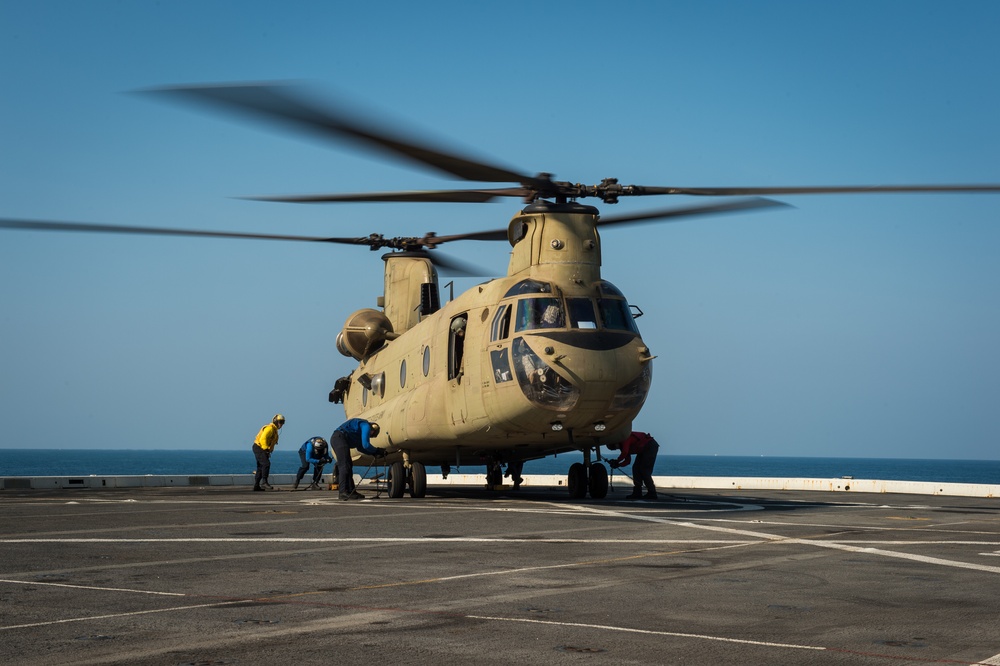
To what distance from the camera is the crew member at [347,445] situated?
68.5 ft

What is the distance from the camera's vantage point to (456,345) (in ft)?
67.1

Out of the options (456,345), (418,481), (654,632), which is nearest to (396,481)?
(418,481)

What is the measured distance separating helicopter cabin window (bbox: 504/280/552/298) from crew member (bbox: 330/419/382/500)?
435 cm

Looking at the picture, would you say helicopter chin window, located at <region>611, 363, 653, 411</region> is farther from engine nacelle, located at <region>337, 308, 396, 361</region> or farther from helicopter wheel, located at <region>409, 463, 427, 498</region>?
engine nacelle, located at <region>337, 308, 396, 361</region>

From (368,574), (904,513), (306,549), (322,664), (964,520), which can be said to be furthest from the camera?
(904,513)

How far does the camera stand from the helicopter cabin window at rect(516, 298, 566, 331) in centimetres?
1836

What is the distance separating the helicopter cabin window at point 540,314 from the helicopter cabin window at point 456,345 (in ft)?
6.35

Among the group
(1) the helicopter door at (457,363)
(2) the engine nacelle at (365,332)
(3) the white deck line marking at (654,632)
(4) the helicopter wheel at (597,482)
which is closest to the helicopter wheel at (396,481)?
(1) the helicopter door at (457,363)

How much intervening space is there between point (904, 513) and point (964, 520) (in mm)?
1502

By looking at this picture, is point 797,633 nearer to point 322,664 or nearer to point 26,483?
point 322,664

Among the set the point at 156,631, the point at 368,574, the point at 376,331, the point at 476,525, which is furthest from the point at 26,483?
the point at 156,631

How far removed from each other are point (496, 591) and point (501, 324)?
11.2m

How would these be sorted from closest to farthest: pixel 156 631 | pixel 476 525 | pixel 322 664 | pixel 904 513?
pixel 322 664 → pixel 156 631 → pixel 476 525 → pixel 904 513

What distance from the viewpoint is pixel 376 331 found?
26.9 metres
